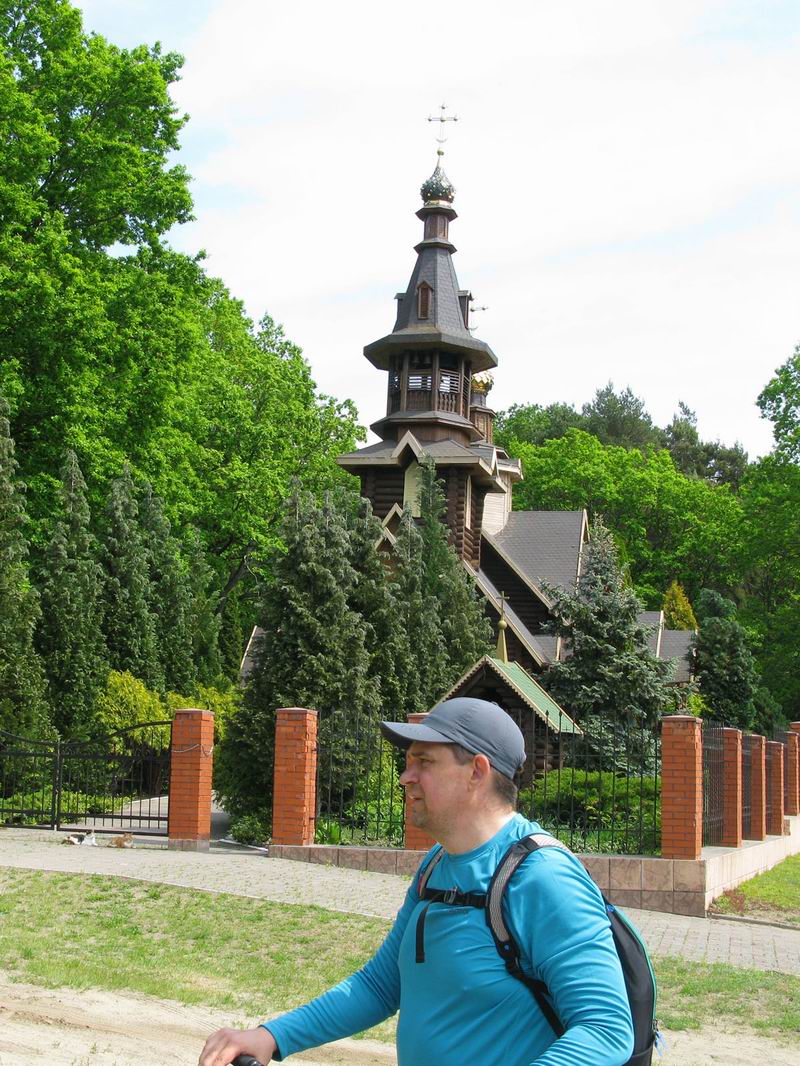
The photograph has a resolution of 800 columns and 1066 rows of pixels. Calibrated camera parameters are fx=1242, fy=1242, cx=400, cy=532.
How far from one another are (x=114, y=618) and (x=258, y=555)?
48.5ft

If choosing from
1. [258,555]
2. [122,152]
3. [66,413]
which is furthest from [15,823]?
[258,555]

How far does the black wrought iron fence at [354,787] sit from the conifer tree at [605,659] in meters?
11.5

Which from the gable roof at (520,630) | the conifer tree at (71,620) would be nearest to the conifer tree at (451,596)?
the gable roof at (520,630)

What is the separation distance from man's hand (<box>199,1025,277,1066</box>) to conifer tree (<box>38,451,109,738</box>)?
21.4 metres

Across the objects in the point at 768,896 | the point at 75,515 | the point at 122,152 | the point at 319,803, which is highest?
the point at 122,152

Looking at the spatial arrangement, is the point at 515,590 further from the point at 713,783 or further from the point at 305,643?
the point at 713,783

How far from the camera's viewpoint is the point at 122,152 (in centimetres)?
2639

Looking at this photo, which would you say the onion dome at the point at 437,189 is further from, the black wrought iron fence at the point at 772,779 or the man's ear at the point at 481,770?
the man's ear at the point at 481,770

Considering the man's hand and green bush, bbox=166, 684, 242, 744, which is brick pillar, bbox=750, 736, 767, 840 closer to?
green bush, bbox=166, 684, 242, 744

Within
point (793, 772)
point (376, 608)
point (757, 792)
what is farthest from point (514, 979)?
point (793, 772)

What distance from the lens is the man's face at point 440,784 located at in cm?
298

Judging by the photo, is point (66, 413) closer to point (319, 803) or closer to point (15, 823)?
point (15, 823)

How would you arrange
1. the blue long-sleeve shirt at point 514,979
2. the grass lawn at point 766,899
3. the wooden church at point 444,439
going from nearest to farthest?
the blue long-sleeve shirt at point 514,979, the grass lawn at point 766,899, the wooden church at point 444,439

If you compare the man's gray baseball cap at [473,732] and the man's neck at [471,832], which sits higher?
the man's gray baseball cap at [473,732]
